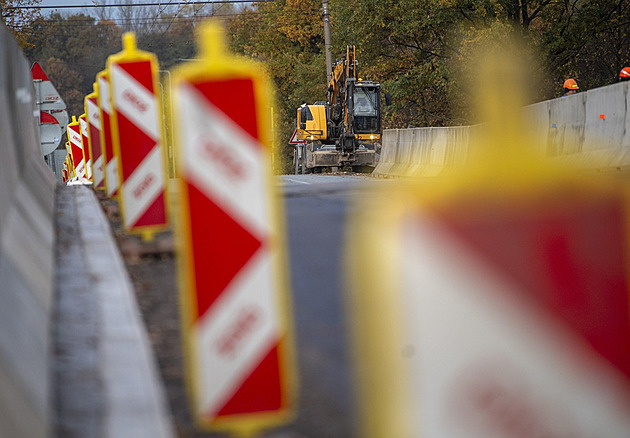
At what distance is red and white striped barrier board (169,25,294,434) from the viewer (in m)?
3.96

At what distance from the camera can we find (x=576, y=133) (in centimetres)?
1931

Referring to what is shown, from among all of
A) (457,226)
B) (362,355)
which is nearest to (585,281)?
(457,226)

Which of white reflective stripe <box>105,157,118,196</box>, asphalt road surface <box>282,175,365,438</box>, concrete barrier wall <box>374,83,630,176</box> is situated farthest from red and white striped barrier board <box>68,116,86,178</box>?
asphalt road surface <box>282,175,365,438</box>

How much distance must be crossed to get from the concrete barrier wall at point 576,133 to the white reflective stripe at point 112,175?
20.7 ft

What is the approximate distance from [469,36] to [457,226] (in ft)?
119

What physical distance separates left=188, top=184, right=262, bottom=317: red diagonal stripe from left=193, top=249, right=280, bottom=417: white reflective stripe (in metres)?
0.03

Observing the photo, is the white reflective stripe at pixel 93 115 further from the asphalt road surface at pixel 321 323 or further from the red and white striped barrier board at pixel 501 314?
the red and white striped barrier board at pixel 501 314

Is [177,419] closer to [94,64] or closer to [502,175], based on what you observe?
[502,175]

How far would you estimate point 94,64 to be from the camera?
9625 cm

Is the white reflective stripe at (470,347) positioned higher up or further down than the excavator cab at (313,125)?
higher up

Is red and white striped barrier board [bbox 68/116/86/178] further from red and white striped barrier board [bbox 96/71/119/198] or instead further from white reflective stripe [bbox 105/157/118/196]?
red and white striped barrier board [bbox 96/71/119/198]

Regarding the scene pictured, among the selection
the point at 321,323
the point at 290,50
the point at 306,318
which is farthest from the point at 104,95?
the point at 290,50

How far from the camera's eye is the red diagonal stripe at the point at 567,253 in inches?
112

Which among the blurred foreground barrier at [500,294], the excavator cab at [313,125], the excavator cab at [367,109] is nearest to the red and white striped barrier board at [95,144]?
the blurred foreground barrier at [500,294]
